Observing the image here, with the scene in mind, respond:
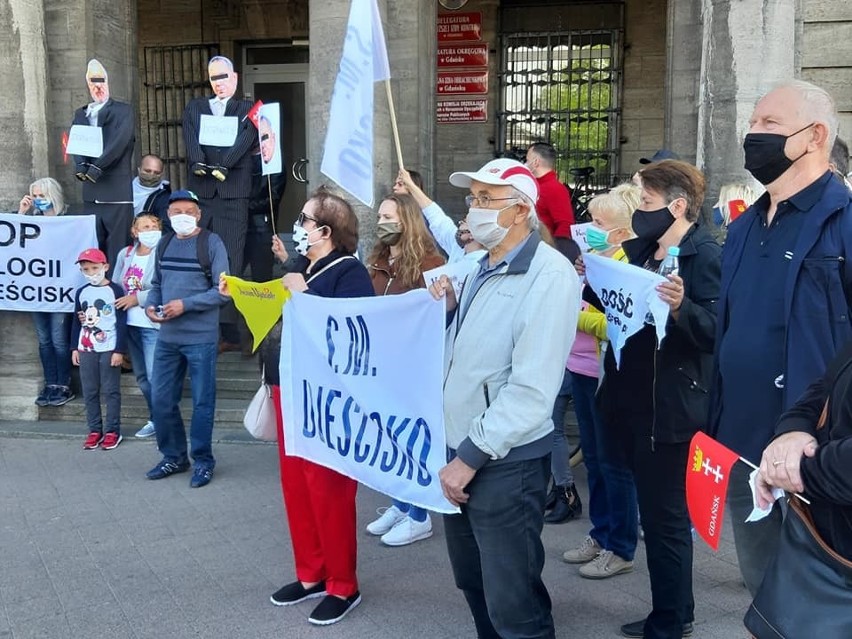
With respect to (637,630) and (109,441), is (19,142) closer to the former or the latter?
(109,441)

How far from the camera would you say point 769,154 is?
281 cm

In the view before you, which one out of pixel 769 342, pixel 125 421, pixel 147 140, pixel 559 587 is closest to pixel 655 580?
pixel 559 587

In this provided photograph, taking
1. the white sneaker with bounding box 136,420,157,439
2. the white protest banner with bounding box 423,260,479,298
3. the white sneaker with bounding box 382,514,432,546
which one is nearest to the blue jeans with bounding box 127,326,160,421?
the white sneaker with bounding box 136,420,157,439

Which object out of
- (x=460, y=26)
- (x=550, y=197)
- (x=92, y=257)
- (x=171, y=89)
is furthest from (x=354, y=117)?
(x=171, y=89)

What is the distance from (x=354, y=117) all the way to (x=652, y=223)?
6.67 feet

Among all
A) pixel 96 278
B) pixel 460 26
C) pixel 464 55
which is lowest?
pixel 96 278

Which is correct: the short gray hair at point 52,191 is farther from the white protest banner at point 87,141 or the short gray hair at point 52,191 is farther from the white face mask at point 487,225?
the white face mask at point 487,225

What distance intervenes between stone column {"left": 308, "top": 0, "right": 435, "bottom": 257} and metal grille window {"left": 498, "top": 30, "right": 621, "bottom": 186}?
3099 mm

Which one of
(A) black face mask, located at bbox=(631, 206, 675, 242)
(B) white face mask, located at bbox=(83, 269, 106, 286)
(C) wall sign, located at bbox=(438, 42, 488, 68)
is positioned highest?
(C) wall sign, located at bbox=(438, 42, 488, 68)

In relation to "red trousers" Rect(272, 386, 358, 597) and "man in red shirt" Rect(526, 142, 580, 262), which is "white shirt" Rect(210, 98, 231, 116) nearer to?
"man in red shirt" Rect(526, 142, 580, 262)

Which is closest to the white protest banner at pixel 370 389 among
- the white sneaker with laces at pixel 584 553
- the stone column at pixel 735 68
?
the white sneaker with laces at pixel 584 553

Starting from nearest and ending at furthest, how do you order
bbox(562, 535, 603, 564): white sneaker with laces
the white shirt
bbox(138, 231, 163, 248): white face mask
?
1. bbox(562, 535, 603, 564): white sneaker with laces
2. bbox(138, 231, 163, 248): white face mask
3. the white shirt

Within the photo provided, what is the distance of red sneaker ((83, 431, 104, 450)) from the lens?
705 cm

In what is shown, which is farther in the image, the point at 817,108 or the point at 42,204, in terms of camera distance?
the point at 42,204
